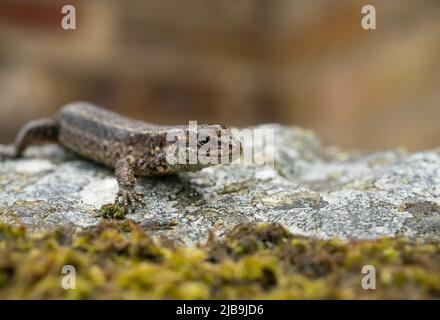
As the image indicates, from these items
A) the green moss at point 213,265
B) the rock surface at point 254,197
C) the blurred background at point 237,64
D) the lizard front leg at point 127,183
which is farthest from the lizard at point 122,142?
the blurred background at point 237,64

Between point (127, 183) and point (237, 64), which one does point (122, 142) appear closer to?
point (127, 183)

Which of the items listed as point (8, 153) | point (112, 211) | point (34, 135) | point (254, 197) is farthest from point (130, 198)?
point (34, 135)

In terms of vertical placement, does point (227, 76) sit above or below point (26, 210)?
above

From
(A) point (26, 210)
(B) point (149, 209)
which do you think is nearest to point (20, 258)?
(A) point (26, 210)

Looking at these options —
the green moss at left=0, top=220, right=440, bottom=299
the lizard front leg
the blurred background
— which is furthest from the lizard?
the blurred background

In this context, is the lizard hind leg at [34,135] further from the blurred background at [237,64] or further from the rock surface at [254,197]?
the blurred background at [237,64]

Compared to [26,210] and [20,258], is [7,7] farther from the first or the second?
[20,258]

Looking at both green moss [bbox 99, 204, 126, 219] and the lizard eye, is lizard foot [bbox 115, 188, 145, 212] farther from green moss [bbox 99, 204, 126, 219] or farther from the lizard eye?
the lizard eye
